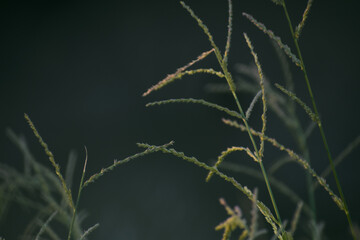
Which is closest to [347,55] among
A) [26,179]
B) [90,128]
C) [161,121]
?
[161,121]

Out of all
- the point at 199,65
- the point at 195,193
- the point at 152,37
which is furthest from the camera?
the point at 152,37

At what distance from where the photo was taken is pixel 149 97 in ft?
10.3

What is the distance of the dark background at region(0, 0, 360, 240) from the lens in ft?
9.48

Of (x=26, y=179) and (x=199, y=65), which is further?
(x=199, y=65)

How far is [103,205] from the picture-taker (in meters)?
3.11

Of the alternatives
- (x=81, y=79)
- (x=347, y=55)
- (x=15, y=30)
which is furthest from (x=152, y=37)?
(x=347, y=55)

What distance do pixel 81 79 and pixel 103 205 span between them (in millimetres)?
914

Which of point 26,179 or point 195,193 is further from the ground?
point 26,179

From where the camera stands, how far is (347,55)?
2869 mm

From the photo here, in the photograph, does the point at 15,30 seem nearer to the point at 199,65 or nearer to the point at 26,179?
the point at 199,65

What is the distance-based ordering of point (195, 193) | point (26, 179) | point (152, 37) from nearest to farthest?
1. point (26, 179)
2. point (195, 193)
3. point (152, 37)

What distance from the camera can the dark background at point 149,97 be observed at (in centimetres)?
289

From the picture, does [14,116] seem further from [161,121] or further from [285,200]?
[285,200]

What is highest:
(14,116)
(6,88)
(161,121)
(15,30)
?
(15,30)
